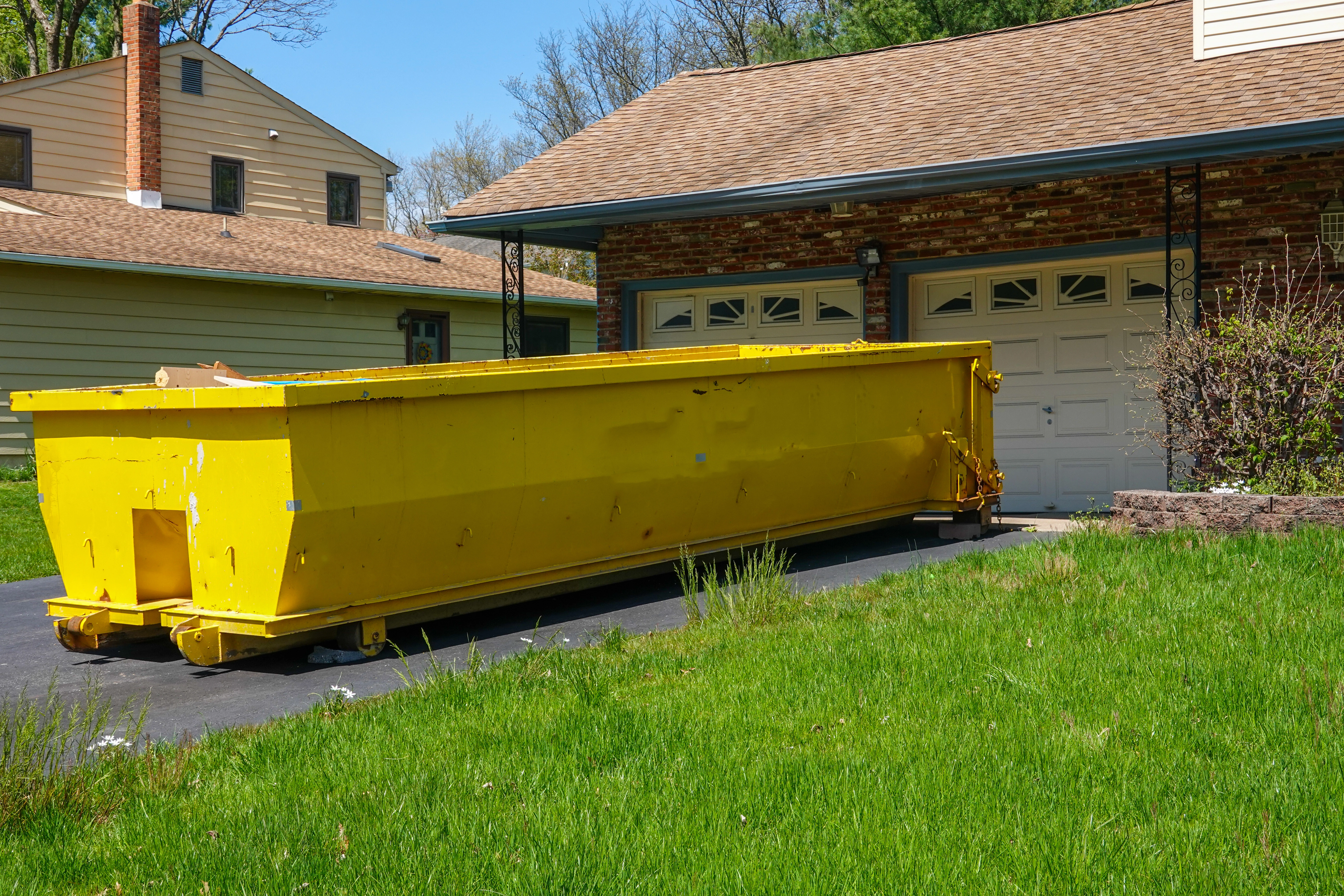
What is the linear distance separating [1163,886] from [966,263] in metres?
10.1

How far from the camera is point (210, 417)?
20.9 feet

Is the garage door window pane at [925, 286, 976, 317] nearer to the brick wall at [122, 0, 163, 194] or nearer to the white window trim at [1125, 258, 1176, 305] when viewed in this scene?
the white window trim at [1125, 258, 1176, 305]

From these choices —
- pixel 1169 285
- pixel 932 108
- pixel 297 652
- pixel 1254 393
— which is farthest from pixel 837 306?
pixel 297 652

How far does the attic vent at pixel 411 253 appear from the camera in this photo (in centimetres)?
2188

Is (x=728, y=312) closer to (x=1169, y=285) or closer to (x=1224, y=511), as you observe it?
(x=1169, y=285)

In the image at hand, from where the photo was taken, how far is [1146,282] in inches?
460

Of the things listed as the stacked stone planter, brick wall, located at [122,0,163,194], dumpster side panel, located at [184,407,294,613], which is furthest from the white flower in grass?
brick wall, located at [122,0,163,194]

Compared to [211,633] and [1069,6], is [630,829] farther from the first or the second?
[1069,6]

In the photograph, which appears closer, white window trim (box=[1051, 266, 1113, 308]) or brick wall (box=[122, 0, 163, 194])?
white window trim (box=[1051, 266, 1113, 308])

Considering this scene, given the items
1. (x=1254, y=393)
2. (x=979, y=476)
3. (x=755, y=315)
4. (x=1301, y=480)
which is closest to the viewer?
(x=1301, y=480)

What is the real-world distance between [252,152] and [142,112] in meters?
2.32

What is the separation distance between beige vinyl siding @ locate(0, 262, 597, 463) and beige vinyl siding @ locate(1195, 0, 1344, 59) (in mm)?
12448

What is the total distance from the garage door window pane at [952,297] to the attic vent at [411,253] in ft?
36.9

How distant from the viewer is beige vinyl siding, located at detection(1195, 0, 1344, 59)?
37.2 feet
